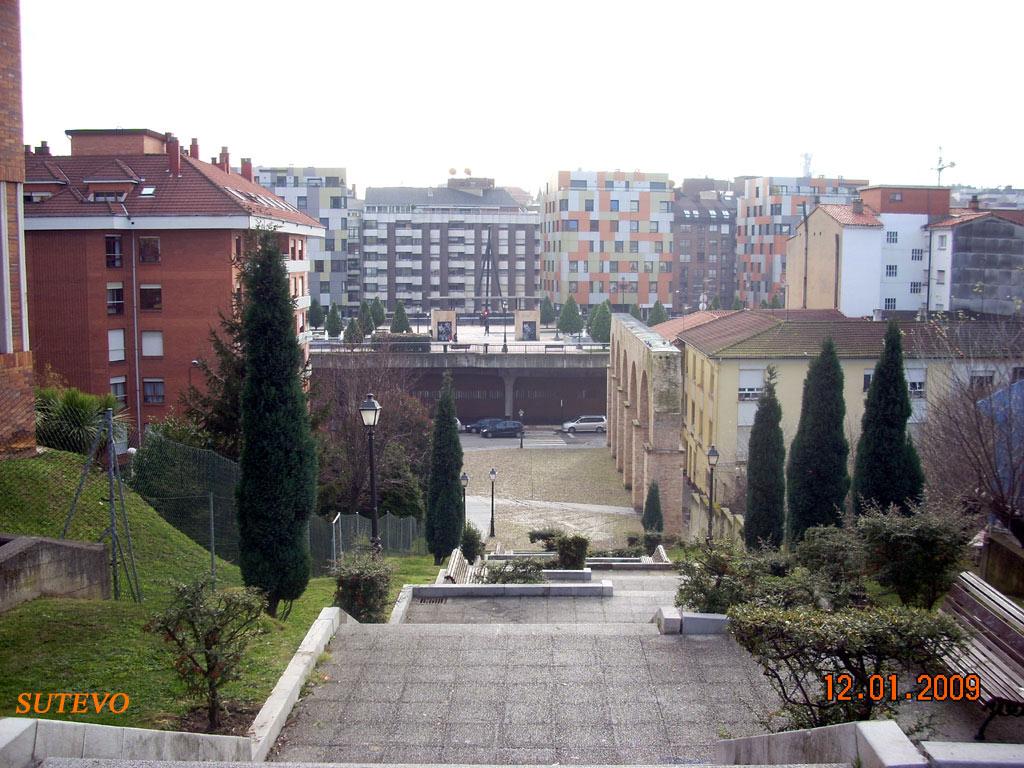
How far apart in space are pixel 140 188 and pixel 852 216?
95.2ft

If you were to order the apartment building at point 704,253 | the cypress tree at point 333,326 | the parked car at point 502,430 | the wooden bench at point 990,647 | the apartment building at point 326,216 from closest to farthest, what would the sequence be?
the wooden bench at point 990,647
the parked car at point 502,430
the cypress tree at point 333,326
the apartment building at point 326,216
the apartment building at point 704,253

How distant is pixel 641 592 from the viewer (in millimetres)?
15062

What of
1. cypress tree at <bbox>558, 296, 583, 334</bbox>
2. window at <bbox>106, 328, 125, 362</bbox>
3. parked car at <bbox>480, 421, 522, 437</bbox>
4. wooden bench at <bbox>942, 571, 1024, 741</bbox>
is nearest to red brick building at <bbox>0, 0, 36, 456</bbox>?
wooden bench at <bbox>942, 571, 1024, 741</bbox>

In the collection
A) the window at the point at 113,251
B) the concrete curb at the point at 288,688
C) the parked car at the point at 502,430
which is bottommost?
the parked car at the point at 502,430

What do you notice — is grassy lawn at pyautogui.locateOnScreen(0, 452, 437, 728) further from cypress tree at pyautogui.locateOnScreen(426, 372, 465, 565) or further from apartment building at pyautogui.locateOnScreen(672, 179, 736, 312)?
apartment building at pyautogui.locateOnScreen(672, 179, 736, 312)

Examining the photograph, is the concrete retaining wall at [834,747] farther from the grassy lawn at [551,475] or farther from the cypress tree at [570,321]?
the cypress tree at [570,321]

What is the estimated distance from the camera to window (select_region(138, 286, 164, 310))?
31.0 m

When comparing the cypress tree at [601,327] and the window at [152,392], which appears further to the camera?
the cypress tree at [601,327]

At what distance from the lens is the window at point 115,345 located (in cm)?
3039

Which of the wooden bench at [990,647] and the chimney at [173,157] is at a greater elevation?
the chimney at [173,157]

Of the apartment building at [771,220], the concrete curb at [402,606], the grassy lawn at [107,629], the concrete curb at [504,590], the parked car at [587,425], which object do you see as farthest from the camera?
the apartment building at [771,220]

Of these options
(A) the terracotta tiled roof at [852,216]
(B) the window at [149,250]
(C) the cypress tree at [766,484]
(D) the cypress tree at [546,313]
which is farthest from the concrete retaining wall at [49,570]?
(D) the cypress tree at [546,313]

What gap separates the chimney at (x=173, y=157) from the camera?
31688mm

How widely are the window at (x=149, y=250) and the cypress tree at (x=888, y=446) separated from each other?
2231cm
